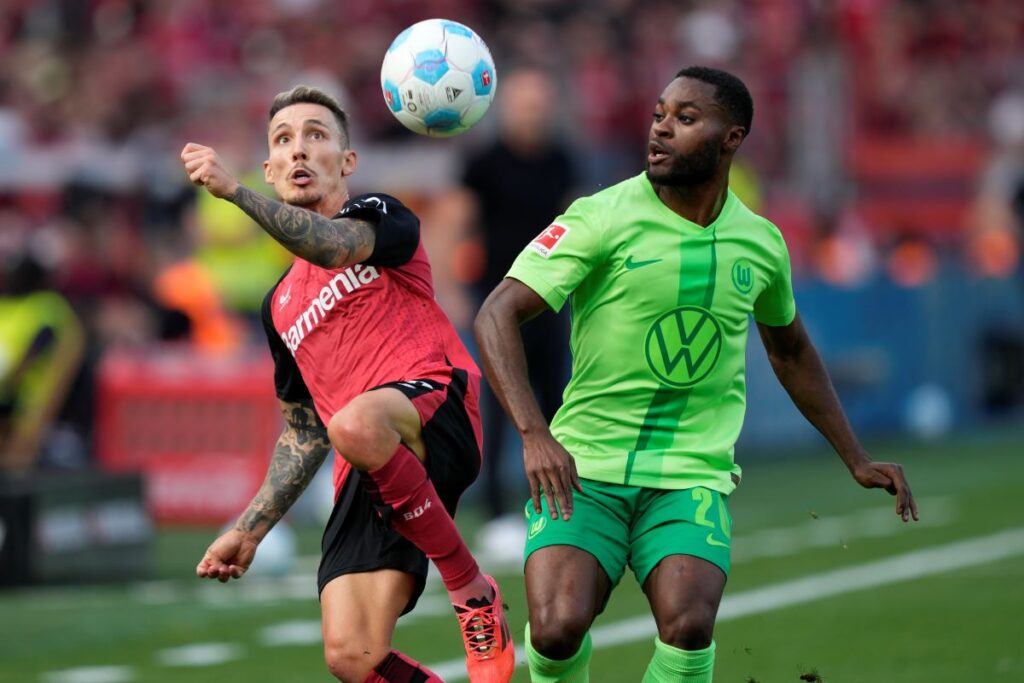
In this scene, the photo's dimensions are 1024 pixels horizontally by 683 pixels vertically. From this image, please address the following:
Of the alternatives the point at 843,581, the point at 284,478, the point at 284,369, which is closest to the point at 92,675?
the point at 284,478

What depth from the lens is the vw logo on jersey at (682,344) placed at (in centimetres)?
650

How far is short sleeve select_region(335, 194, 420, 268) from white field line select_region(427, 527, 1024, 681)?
2.81 metres

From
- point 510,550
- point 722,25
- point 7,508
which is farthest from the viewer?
point 722,25

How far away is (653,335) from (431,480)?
2.83ft

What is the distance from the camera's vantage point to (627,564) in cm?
656

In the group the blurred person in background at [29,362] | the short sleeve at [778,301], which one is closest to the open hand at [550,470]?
the short sleeve at [778,301]

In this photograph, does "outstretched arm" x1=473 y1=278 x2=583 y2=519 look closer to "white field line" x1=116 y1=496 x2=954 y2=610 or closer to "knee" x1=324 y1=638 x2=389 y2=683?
"knee" x1=324 y1=638 x2=389 y2=683

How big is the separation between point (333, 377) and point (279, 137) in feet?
2.66

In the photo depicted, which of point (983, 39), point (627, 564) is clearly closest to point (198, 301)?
point (627, 564)

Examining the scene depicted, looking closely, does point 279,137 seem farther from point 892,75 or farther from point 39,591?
point 892,75

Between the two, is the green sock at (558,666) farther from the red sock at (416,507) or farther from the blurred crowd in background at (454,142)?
the blurred crowd in background at (454,142)

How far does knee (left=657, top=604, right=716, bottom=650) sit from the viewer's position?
6.14 metres

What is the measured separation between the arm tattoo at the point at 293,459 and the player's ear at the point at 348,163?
0.81 metres

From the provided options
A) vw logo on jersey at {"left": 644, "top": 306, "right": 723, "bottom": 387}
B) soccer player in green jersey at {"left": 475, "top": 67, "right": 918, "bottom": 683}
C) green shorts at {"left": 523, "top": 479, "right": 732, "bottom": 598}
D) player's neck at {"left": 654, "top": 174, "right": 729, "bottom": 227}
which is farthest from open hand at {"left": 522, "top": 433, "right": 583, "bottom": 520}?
player's neck at {"left": 654, "top": 174, "right": 729, "bottom": 227}
